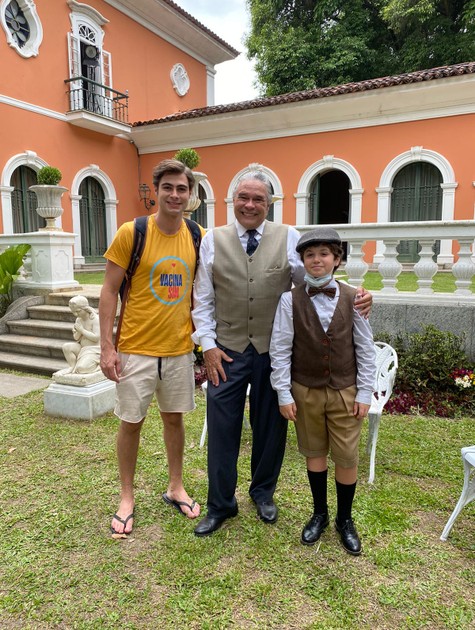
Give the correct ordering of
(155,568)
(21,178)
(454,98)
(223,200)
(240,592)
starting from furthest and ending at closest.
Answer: (223,200), (21,178), (454,98), (155,568), (240,592)

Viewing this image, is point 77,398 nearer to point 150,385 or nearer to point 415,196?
point 150,385

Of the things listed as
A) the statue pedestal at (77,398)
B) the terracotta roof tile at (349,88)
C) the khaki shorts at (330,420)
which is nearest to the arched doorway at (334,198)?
the terracotta roof tile at (349,88)

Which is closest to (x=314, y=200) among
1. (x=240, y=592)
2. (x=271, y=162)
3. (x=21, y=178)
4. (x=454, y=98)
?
(x=271, y=162)

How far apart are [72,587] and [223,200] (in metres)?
13.1

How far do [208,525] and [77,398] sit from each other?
232cm

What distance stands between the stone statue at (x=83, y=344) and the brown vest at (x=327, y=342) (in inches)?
114

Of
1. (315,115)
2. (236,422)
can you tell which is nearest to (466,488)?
(236,422)

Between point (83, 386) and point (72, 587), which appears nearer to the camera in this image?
point (72, 587)

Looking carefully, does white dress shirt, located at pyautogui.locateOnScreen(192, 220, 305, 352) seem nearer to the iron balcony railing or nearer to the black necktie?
the black necktie

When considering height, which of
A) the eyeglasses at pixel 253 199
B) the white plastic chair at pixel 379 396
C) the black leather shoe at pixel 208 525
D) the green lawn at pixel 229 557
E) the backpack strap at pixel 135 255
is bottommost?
the green lawn at pixel 229 557

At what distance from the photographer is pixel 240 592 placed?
218 cm

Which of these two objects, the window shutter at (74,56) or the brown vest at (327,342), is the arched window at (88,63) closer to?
the window shutter at (74,56)

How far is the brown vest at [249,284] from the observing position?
8.00 ft

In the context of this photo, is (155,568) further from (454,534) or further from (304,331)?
(454,534)
